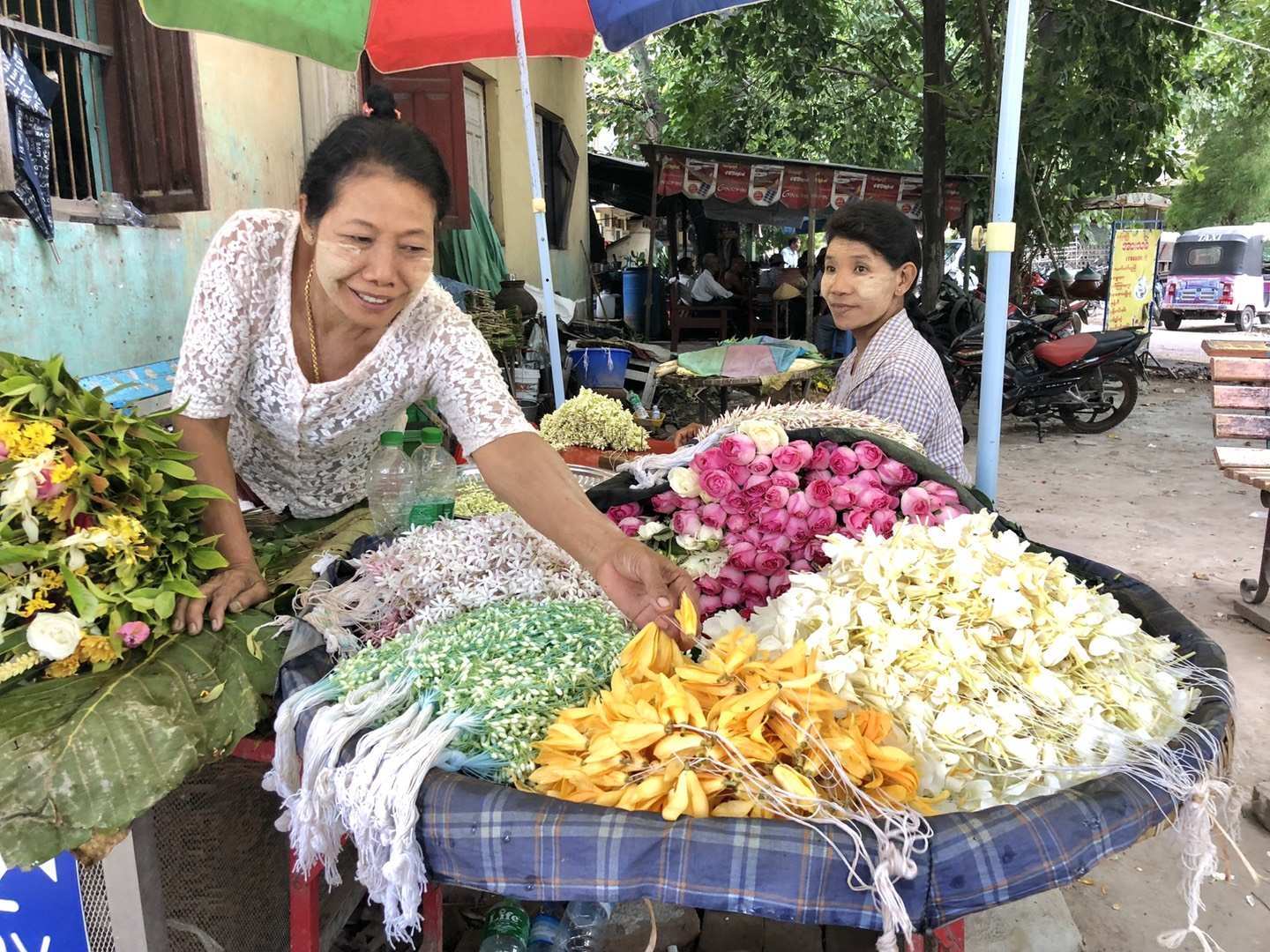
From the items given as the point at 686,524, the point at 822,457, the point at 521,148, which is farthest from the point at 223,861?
the point at 521,148

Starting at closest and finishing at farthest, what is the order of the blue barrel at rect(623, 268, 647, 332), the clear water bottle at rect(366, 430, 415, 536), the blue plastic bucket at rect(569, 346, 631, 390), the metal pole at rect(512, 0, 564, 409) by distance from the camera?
the clear water bottle at rect(366, 430, 415, 536)
the metal pole at rect(512, 0, 564, 409)
the blue plastic bucket at rect(569, 346, 631, 390)
the blue barrel at rect(623, 268, 647, 332)

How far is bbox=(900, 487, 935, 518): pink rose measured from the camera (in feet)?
5.70

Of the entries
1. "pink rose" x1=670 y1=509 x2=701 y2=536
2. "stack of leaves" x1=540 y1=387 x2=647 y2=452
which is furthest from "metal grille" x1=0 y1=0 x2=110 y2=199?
"pink rose" x1=670 y1=509 x2=701 y2=536

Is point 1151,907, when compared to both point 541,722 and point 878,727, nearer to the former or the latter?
point 878,727

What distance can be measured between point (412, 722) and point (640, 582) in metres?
0.47

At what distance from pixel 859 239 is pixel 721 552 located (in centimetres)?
133

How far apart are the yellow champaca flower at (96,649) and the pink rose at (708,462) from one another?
1125mm

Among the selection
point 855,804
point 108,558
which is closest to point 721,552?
point 855,804

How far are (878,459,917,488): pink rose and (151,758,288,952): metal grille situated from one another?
57.0 inches

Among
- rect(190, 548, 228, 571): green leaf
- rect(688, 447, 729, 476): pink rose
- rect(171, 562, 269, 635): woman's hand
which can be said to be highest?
rect(688, 447, 729, 476): pink rose

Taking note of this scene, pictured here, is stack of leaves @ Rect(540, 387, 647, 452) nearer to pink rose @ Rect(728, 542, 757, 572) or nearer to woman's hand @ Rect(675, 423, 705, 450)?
woman's hand @ Rect(675, 423, 705, 450)

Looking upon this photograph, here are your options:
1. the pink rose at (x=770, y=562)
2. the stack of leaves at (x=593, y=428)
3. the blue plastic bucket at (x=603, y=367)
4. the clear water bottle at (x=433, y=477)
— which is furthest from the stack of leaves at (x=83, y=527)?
the blue plastic bucket at (x=603, y=367)

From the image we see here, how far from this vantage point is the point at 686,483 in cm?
188

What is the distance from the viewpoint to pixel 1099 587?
174 cm
